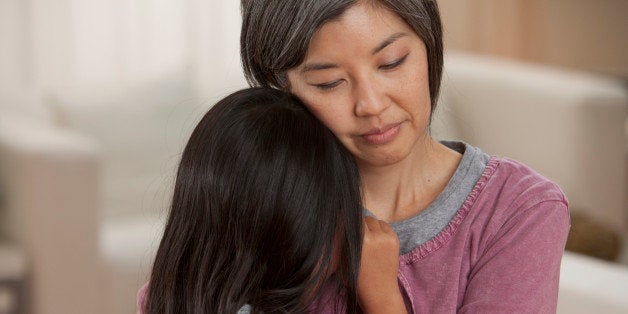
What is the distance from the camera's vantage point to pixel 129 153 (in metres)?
3.38

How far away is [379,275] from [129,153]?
2238 mm

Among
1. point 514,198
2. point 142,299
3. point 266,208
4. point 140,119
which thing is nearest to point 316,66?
point 266,208

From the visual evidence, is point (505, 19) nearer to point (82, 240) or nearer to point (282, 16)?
point (82, 240)

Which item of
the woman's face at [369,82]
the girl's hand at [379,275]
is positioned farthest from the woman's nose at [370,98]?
the girl's hand at [379,275]

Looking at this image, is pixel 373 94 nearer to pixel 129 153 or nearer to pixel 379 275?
pixel 379 275

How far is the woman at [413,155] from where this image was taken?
1.21 meters

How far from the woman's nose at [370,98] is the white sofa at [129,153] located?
1.87 meters

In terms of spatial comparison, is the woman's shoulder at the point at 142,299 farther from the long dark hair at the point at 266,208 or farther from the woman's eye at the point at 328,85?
the woman's eye at the point at 328,85

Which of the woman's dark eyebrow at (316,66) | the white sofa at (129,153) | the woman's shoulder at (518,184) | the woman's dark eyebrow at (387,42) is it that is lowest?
the white sofa at (129,153)

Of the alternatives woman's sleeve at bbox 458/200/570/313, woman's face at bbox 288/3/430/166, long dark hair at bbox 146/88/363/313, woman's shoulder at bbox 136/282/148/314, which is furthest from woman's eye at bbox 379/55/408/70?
woman's shoulder at bbox 136/282/148/314

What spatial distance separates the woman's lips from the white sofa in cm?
184

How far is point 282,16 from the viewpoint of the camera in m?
1.22

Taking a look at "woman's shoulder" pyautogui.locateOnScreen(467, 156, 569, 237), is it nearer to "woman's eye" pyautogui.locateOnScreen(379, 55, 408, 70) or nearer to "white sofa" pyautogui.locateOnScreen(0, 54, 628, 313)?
"woman's eye" pyautogui.locateOnScreen(379, 55, 408, 70)

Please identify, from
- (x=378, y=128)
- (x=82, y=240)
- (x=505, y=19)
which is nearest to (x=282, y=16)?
(x=378, y=128)
